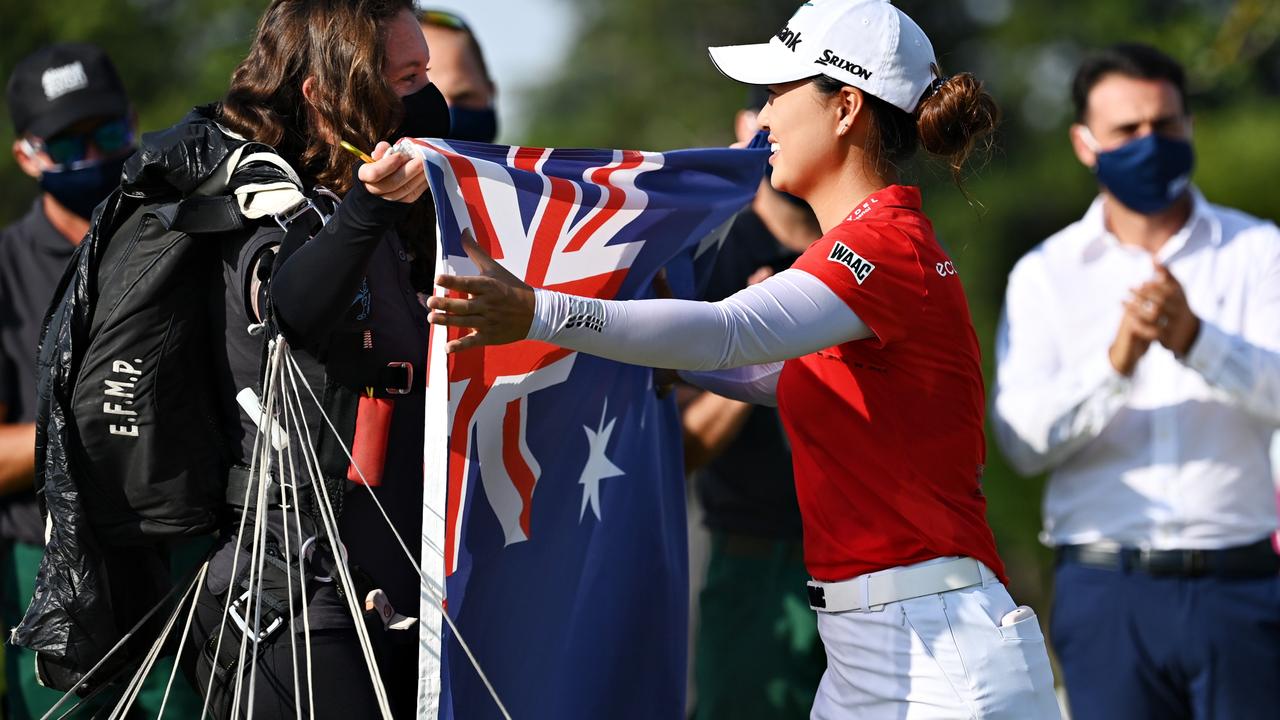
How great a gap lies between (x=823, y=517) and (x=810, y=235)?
1.93 meters

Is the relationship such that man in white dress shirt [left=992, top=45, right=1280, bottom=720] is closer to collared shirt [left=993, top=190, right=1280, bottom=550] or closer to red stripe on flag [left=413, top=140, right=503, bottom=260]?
collared shirt [left=993, top=190, right=1280, bottom=550]

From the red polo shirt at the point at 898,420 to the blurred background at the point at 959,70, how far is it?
1.07 ft

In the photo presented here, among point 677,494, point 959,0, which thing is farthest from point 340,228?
point 959,0

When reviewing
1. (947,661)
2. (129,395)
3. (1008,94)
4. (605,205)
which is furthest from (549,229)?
(1008,94)

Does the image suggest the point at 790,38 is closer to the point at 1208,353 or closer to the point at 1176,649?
the point at 1208,353

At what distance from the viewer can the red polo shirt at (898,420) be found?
110 inches

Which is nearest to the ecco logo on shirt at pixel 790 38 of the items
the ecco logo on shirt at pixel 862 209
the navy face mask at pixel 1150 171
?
the ecco logo on shirt at pixel 862 209

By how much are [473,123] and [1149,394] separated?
7.36 feet

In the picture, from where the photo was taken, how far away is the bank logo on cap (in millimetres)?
4438

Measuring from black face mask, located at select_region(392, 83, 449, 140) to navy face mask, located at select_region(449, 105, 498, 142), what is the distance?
1.46 m

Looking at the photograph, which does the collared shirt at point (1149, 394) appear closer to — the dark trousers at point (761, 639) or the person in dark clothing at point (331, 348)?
the dark trousers at point (761, 639)

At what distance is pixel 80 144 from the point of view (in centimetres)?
444

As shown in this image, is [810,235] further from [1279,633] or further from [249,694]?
[249,694]

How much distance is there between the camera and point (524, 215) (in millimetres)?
2977
